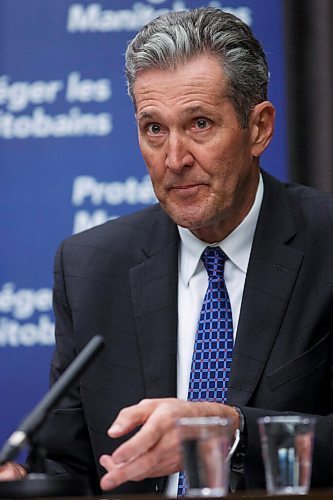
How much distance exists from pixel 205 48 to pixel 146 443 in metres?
1.03

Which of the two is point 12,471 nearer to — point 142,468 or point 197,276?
point 142,468

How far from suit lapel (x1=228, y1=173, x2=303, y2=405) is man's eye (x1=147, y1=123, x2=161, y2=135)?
0.33 meters

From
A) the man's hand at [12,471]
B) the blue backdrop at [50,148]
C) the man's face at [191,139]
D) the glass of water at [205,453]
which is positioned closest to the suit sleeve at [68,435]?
the man's hand at [12,471]

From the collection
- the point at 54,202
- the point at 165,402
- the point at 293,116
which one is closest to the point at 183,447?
the point at 165,402

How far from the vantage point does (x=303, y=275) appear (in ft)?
8.32

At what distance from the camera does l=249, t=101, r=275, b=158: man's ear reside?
8.59ft

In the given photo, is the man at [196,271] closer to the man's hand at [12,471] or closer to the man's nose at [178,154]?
the man's nose at [178,154]

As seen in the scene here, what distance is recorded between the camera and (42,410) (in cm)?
162

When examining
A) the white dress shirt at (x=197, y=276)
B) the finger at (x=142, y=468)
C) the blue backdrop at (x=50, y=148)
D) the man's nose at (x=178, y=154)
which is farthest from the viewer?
the blue backdrop at (x=50, y=148)

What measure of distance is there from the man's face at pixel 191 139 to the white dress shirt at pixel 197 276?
10cm

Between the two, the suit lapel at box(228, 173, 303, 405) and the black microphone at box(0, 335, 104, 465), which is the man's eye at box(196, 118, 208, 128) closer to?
the suit lapel at box(228, 173, 303, 405)

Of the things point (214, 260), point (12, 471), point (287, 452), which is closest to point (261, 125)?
point (214, 260)

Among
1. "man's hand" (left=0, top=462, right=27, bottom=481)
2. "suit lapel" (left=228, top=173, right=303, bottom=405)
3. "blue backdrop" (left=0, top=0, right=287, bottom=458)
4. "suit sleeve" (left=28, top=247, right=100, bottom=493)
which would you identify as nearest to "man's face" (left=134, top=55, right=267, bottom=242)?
"suit lapel" (left=228, top=173, right=303, bottom=405)

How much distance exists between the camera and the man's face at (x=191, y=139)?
2.45 meters
